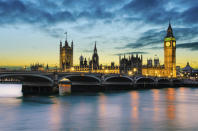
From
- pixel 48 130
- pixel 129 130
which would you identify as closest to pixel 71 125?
pixel 48 130

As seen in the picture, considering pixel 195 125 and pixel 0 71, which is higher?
pixel 0 71

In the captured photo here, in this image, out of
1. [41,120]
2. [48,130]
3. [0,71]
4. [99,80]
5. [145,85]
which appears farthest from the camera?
[145,85]

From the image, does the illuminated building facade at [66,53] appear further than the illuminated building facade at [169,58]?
Yes

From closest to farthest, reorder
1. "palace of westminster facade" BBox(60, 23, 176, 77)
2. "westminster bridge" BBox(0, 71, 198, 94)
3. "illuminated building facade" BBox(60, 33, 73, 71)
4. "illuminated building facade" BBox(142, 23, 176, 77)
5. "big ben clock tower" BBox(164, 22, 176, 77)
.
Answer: "westminster bridge" BBox(0, 71, 198, 94) → "palace of westminster facade" BBox(60, 23, 176, 77) → "illuminated building facade" BBox(142, 23, 176, 77) → "big ben clock tower" BBox(164, 22, 176, 77) → "illuminated building facade" BBox(60, 33, 73, 71)

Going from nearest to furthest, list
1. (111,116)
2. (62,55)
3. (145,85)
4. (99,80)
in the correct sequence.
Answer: (111,116), (99,80), (145,85), (62,55)

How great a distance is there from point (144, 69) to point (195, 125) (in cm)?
10615

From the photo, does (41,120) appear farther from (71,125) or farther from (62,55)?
(62,55)

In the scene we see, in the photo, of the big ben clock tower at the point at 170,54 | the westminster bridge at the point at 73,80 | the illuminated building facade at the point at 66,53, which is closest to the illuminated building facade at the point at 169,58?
the big ben clock tower at the point at 170,54

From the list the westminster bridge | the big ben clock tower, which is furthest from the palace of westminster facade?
the westminster bridge

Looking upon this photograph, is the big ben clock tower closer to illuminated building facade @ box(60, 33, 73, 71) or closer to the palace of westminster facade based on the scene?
the palace of westminster facade

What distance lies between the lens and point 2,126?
2200 centimetres

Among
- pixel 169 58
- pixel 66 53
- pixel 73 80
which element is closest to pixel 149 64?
pixel 169 58

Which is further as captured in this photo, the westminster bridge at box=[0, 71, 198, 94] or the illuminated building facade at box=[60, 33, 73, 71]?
the illuminated building facade at box=[60, 33, 73, 71]

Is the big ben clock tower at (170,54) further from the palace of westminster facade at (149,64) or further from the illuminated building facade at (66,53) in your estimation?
the illuminated building facade at (66,53)
